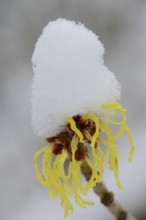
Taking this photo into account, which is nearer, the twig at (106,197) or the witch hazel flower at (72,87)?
the witch hazel flower at (72,87)

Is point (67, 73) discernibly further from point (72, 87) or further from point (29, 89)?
point (29, 89)

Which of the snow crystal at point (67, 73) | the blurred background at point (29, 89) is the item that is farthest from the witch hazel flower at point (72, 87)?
the blurred background at point (29, 89)

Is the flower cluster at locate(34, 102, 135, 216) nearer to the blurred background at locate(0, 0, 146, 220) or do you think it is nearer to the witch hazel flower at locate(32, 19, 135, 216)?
the witch hazel flower at locate(32, 19, 135, 216)

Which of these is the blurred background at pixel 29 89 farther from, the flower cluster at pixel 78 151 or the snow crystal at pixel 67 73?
the snow crystal at pixel 67 73

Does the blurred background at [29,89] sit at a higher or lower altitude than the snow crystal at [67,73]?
higher

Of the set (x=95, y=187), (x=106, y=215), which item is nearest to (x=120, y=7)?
(x=106, y=215)

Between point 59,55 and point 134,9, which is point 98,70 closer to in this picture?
A: point 59,55

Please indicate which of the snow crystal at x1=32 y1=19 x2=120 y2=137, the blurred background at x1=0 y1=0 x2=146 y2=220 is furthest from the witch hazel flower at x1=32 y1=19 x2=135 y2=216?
the blurred background at x1=0 y1=0 x2=146 y2=220
